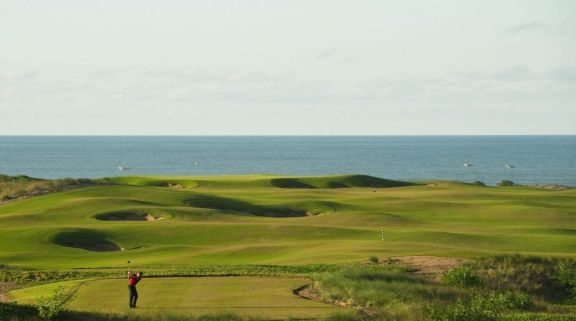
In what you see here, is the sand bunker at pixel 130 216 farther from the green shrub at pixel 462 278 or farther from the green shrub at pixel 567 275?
the green shrub at pixel 567 275

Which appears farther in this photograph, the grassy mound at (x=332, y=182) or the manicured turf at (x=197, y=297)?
the grassy mound at (x=332, y=182)

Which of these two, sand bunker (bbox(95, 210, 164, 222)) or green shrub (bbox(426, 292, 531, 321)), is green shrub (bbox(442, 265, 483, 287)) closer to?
green shrub (bbox(426, 292, 531, 321))

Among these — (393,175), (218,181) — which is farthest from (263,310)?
(393,175)

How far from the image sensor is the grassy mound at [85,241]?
51438 mm

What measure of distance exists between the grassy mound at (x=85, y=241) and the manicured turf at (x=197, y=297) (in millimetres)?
15897

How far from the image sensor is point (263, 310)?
96.5ft

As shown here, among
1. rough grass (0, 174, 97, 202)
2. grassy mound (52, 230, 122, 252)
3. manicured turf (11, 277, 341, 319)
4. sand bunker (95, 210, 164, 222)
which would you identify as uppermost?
rough grass (0, 174, 97, 202)

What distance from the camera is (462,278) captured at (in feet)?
118

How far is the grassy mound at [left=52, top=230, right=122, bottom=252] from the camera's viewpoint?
51438mm

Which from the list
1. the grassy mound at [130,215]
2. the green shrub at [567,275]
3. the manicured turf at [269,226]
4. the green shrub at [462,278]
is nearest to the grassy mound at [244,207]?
the manicured turf at [269,226]

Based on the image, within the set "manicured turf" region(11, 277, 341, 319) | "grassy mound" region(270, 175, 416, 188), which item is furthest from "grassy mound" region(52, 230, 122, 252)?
"grassy mound" region(270, 175, 416, 188)

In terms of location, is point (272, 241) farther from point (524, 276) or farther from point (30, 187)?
point (30, 187)

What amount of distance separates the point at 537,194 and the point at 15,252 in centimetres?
5087

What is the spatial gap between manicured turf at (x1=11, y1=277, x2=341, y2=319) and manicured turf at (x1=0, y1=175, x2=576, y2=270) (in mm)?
8592
